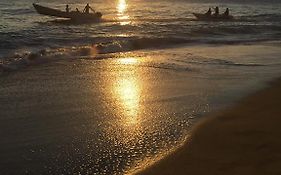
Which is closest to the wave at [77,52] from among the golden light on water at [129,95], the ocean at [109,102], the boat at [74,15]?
the ocean at [109,102]

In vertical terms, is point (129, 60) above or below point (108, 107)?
below

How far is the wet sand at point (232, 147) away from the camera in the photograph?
16.4 ft

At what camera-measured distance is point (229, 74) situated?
36.0ft

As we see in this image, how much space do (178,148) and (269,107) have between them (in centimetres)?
260

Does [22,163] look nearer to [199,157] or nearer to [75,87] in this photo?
[199,157]

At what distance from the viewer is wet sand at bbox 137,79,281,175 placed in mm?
4988

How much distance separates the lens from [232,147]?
566cm

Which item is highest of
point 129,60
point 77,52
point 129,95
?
point 129,95

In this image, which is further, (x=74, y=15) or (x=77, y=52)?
(x=74, y=15)

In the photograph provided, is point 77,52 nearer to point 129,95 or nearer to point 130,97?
point 129,95

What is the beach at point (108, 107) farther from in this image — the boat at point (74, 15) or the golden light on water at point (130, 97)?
the boat at point (74, 15)

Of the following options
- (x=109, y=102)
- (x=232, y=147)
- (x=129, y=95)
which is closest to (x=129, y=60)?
(x=129, y=95)

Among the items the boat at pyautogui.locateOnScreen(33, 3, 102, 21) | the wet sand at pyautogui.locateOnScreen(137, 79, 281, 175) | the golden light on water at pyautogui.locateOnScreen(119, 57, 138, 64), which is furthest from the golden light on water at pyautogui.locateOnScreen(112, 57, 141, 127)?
the boat at pyautogui.locateOnScreen(33, 3, 102, 21)

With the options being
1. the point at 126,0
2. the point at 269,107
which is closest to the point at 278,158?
the point at 269,107
